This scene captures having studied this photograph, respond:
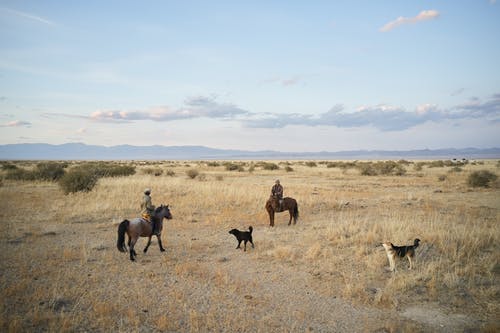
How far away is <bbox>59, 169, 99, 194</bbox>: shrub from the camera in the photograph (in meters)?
20.6

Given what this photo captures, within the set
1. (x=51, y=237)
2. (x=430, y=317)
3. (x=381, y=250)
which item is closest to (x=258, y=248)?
(x=381, y=250)

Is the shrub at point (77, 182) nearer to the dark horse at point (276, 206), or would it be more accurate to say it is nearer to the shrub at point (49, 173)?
the shrub at point (49, 173)

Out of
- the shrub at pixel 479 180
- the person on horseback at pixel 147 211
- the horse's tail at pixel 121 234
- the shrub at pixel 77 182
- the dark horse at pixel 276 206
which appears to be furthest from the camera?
the shrub at pixel 479 180

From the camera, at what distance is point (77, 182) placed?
20750 millimetres

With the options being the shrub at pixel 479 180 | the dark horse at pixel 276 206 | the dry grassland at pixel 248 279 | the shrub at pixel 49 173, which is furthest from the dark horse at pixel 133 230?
the shrub at pixel 479 180

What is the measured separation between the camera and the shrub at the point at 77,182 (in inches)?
812

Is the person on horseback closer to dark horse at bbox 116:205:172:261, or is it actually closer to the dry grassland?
dark horse at bbox 116:205:172:261

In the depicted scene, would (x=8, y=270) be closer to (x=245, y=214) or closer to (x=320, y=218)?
(x=245, y=214)

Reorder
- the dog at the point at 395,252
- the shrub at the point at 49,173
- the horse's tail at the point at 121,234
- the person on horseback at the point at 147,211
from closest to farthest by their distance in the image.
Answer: the dog at the point at 395,252
the horse's tail at the point at 121,234
the person on horseback at the point at 147,211
the shrub at the point at 49,173

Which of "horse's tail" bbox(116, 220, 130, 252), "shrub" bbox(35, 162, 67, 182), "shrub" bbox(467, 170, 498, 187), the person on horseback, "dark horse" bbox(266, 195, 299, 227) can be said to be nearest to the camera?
"horse's tail" bbox(116, 220, 130, 252)

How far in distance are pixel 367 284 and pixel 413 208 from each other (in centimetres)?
1143

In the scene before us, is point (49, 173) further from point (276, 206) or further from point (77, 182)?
point (276, 206)

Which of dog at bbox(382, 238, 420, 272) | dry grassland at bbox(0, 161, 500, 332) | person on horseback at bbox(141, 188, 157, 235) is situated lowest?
dry grassland at bbox(0, 161, 500, 332)

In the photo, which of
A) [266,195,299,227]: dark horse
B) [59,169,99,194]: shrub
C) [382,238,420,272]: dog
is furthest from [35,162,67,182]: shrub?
[382,238,420,272]: dog
